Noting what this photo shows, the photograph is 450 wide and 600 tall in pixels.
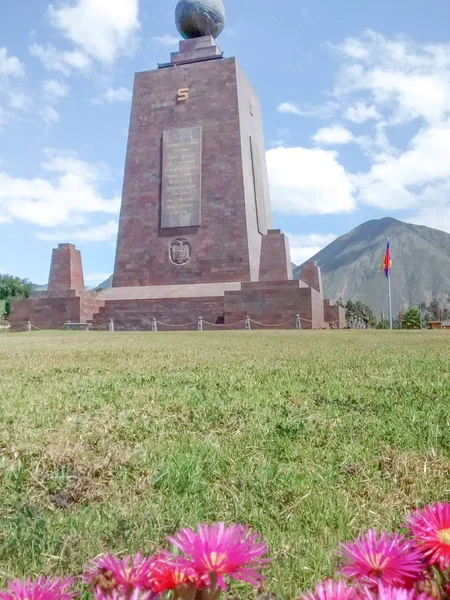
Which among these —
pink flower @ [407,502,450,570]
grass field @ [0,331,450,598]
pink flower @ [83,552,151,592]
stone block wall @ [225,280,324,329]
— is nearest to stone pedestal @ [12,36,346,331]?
stone block wall @ [225,280,324,329]

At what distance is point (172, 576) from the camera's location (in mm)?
700

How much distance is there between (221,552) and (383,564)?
220mm

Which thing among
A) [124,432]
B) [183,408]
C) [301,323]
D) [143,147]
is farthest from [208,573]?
[143,147]

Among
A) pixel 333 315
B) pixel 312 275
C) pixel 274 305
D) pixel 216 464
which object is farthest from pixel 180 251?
pixel 216 464

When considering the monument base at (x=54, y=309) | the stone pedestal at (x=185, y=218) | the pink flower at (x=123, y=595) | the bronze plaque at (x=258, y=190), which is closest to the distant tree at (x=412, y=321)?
the stone pedestal at (x=185, y=218)

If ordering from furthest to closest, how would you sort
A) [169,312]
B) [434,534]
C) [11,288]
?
1. [11,288]
2. [169,312]
3. [434,534]

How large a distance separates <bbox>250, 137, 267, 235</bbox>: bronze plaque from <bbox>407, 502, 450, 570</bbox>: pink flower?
81.6ft

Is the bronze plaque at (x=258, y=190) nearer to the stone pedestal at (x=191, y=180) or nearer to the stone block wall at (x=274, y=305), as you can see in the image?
the stone pedestal at (x=191, y=180)

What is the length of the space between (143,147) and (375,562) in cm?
2590

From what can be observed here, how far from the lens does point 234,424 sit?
333 centimetres

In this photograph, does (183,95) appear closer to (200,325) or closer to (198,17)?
(198,17)

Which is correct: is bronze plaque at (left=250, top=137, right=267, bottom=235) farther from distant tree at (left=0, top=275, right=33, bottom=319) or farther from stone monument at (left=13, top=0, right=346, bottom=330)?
distant tree at (left=0, top=275, right=33, bottom=319)

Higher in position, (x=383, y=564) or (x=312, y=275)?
(x=312, y=275)

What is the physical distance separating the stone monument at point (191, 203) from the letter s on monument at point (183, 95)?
43 mm
